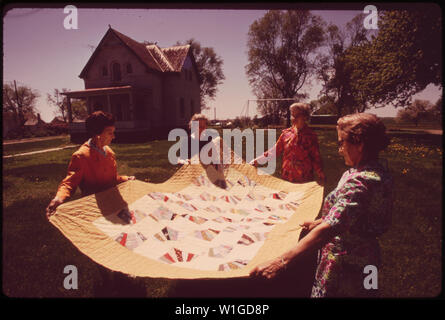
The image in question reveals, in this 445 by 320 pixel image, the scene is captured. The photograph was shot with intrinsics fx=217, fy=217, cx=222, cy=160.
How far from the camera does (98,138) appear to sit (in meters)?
2.54

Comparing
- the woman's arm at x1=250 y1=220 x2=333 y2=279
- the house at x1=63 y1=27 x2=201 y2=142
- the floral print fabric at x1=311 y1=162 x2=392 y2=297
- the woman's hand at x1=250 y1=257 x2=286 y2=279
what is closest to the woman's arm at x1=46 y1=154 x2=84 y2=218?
the woman's hand at x1=250 y1=257 x2=286 y2=279

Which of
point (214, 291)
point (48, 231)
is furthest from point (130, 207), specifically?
point (48, 231)

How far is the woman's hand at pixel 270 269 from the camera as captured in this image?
148 centimetres

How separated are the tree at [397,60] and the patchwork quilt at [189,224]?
13.9 m

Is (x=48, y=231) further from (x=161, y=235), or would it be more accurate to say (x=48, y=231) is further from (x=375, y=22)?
(x=375, y=22)

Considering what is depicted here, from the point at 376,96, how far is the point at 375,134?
2009 cm

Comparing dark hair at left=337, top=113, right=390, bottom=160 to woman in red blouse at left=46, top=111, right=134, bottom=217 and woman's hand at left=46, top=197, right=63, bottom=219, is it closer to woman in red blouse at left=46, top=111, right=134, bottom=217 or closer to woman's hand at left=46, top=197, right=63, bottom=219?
woman in red blouse at left=46, top=111, right=134, bottom=217

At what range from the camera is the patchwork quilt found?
7.00ft

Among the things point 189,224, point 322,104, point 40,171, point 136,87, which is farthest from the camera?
Result: point 322,104

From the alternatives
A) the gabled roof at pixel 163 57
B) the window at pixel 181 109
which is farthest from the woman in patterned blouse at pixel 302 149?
the window at pixel 181 109

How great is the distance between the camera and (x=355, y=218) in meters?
1.40

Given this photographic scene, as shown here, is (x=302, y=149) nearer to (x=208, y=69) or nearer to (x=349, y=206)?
(x=349, y=206)

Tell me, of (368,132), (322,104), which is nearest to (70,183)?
(368,132)

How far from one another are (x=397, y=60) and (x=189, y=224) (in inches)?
767
